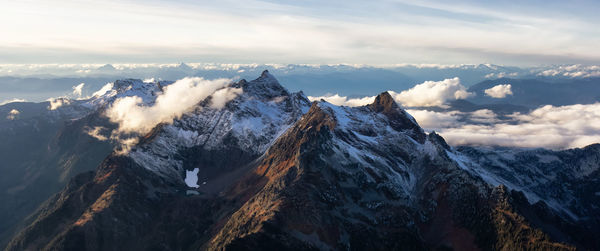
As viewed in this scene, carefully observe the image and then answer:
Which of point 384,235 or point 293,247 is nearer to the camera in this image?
point 293,247

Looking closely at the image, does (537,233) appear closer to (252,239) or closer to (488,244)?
(488,244)

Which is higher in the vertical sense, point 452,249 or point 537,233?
point 537,233

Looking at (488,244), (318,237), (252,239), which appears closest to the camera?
(252,239)

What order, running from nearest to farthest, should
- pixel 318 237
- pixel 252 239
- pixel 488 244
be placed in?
pixel 252 239 → pixel 318 237 → pixel 488 244

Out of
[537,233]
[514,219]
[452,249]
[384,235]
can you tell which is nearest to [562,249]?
[537,233]

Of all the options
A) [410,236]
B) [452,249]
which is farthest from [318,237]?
[452,249]

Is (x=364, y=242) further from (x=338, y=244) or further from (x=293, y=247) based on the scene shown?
(x=293, y=247)

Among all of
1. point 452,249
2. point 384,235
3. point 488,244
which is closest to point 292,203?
point 384,235

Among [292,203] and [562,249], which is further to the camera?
[292,203]

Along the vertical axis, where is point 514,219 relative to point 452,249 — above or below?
above
